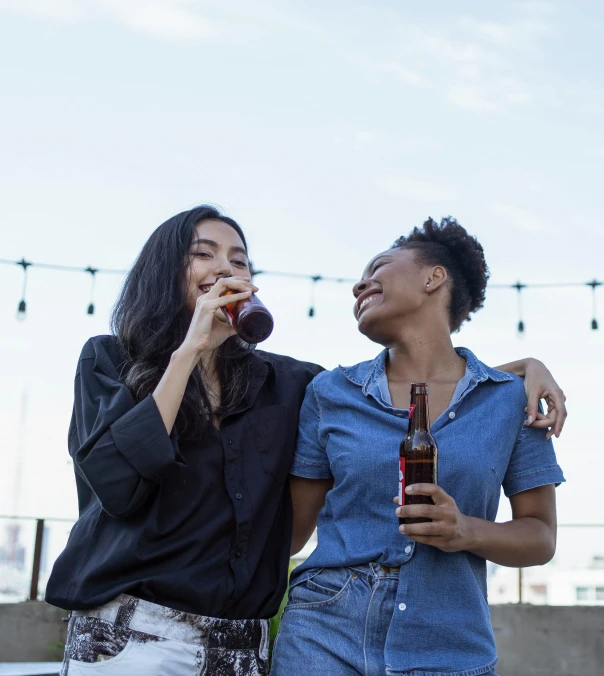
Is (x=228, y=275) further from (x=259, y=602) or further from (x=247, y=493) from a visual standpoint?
(x=259, y=602)

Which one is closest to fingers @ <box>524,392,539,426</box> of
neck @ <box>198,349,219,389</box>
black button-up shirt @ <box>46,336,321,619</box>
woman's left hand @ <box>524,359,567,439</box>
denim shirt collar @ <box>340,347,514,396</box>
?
woman's left hand @ <box>524,359,567,439</box>

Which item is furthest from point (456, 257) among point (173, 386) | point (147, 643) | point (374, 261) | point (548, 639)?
point (548, 639)

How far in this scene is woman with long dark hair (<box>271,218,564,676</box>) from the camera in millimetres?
2332

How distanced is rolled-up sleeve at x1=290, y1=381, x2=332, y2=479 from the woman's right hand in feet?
1.30

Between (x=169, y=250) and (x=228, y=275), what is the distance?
0.23 m

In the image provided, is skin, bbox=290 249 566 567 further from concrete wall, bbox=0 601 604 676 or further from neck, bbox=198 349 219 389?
concrete wall, bbox=0 601 604 676

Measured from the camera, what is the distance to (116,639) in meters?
2.26

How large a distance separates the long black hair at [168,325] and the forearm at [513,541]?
2.63 ft

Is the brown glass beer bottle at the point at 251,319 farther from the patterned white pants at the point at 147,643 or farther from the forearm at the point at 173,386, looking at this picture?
the patterned white pants at the point at 147,643

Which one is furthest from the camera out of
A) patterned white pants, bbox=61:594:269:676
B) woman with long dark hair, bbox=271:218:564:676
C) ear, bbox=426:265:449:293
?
ear, bbox=426:265:449:293

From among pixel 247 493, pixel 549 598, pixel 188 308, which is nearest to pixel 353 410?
pixel 247 493

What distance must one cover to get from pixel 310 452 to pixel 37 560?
6847 millimetres

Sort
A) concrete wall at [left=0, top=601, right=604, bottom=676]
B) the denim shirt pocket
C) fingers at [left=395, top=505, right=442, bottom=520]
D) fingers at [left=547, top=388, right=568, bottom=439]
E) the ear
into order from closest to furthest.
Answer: fingers at [left=395, top=505, right=442, bottom=520] < the denim shirt pocket < fingers at [left=547, top=388, right=568, bottom=439] < the ear < concrete wall at [left=0, top=601, right=604, bottom=676]

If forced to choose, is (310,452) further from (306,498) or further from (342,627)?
(342,627)
